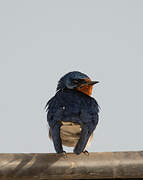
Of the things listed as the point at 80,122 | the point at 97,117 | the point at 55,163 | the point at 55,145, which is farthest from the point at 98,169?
the point at 97,117

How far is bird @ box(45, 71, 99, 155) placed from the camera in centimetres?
439

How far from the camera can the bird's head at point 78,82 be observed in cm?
566

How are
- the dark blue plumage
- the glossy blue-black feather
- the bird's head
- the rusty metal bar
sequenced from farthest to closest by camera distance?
the bird's head → the glossy blue-black feather → the dark blue plumage → the rusty metal bar

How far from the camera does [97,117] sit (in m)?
4.93

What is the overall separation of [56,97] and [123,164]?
2.33 m

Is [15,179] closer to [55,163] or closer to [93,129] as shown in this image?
[55,163]

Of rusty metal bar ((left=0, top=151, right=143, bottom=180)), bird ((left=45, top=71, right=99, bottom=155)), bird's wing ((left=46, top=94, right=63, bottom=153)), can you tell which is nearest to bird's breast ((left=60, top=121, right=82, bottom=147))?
bird ((left=45, top=71, right=99, bottom=155))

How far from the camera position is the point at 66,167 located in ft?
10.3

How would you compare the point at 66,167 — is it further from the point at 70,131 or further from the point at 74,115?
the point at 74,115

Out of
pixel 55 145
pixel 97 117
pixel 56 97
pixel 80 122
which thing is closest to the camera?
pixel 55 145

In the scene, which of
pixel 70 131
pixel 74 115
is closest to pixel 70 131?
pixel 70 131

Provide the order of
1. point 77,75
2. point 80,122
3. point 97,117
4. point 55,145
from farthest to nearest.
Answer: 1. point 77,75
2. point 97,117
3. point 80,122
4. point 55,145

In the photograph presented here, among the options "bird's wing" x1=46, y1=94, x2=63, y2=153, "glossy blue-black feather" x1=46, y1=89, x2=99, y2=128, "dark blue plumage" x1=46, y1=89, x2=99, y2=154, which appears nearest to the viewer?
"bird's wing" x1=46, y1=94, x2=63, y2=153

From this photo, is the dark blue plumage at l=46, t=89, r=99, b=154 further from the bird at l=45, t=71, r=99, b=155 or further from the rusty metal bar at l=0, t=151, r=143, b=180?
the rusty metal bar at l=0, t=151, r=143, b=180
